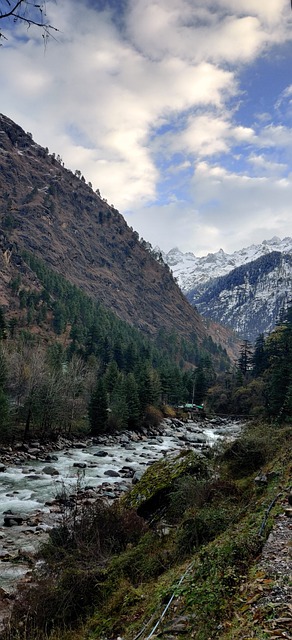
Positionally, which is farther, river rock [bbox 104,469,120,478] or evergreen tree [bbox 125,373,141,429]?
evergreen tree [bbox 125,373,141,429]

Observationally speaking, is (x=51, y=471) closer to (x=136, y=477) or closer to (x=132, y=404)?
(x=136, y=477)

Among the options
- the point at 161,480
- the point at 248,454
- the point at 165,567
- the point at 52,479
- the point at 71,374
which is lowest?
the point at 52,479

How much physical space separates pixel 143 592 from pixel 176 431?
51.2m

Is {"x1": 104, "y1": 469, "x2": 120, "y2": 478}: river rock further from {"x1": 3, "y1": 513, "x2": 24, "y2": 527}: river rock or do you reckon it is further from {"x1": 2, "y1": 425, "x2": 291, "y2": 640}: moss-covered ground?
{"x1": 2, "y1": 425, "x2": 291, "y2": 640}: moss-covered ground

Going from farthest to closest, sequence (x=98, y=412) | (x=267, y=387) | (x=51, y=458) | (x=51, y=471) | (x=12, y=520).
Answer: (x=267, y=387), (x=98, y=412), (x=51, y=458), (x=51, y=471), (x=12, y=520)

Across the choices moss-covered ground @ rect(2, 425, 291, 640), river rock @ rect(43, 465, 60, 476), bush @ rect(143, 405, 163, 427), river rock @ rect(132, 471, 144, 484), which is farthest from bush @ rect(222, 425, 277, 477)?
bush @ rect(143, 405, 163, 427)

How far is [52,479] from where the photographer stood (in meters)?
25.5

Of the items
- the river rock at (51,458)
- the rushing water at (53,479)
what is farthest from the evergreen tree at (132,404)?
the river rock at (51,458)

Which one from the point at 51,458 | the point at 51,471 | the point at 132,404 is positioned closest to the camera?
the point at 51,471

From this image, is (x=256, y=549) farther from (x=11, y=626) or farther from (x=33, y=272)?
(x=33, y=272)

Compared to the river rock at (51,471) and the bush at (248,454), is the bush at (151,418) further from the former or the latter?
the bush at (248,454)

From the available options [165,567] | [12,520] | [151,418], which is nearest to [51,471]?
[12,520]

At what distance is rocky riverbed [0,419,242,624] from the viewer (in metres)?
13.9

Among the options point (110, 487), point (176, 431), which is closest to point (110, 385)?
point (176, 431)
